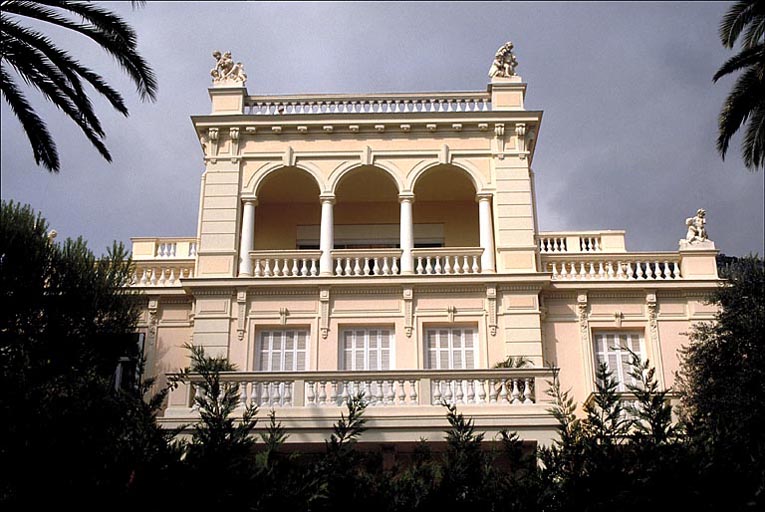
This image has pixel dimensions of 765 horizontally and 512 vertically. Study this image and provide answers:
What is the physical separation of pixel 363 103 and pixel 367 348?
7.11 m

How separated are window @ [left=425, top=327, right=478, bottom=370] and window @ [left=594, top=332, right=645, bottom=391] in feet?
10.7

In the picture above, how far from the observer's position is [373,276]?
22.8 metres

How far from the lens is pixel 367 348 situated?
22625 millimetres

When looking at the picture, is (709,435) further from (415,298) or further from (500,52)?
(500,52)

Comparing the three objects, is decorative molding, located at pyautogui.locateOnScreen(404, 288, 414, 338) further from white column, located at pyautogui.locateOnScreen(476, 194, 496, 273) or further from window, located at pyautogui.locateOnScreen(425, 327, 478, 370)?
white column, located at pyautogui.locateOnScreen(476, 194, 496, 273)

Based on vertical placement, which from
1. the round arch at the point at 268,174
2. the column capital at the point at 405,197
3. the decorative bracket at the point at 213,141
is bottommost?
the column capital at the point at 405,197

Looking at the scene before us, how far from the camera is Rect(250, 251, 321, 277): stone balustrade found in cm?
2327

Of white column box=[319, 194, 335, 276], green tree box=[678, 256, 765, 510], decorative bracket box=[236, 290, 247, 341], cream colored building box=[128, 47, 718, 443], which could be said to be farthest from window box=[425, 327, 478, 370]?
green tree box=[678, 256, 765, 510]

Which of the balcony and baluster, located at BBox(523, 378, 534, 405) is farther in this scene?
the balcony

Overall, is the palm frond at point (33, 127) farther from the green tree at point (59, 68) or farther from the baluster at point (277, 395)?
the baluster at point (277, 395)

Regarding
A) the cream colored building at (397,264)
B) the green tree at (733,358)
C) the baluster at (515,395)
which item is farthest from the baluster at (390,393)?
the green tree at (733,358)

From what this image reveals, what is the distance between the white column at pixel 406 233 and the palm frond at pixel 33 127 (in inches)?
370

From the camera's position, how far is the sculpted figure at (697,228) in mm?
24023

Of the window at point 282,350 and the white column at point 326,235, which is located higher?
the white column at point 326,235
